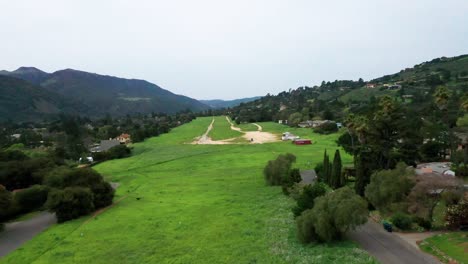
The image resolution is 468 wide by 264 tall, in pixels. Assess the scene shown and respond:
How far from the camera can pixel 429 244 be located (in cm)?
2689

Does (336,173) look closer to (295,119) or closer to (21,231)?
(21,231)

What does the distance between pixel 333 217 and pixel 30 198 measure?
39544mm

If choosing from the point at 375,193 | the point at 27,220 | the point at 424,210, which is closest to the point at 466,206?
the point at 424,210

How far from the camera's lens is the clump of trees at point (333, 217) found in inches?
1089

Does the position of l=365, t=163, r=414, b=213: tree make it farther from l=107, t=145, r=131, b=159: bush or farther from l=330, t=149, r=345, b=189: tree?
l=107, t=145, r=131, b=159: bush

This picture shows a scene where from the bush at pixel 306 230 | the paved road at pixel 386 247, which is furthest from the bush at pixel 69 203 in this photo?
the paved road at pixel 386 247

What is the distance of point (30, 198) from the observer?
49656mm

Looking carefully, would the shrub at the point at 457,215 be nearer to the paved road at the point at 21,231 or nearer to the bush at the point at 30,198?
the paved road at the point at 21,231

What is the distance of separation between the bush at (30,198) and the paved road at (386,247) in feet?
130

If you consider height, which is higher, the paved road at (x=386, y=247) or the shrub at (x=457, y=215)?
the shrub at (x=457, y=215)

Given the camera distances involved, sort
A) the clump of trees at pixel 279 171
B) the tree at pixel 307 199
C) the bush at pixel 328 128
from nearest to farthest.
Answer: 1. the tree at pixel 307 199
2. the clump of trees at pixel 279 171
3. the bush at pixel 328 128

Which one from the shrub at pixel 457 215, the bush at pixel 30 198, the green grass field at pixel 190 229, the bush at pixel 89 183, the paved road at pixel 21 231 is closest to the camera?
the green grass field at pixel 190 229

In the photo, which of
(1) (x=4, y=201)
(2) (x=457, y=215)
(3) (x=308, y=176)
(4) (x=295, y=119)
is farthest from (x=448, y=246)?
(4) (x=295, y=119)

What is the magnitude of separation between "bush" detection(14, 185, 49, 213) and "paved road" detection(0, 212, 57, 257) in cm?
256
